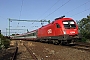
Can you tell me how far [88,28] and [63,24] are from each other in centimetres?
1885

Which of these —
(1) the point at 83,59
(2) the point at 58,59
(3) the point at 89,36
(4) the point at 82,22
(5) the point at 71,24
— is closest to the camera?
(1) the point at 83,59

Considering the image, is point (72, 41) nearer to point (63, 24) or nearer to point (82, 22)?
point (63, 24)

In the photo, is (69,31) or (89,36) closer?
(69,31)

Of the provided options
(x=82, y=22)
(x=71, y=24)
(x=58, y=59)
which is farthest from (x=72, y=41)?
(x=82, y=22)

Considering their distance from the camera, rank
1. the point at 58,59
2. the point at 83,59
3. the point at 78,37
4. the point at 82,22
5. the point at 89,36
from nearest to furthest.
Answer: the point at 83,59 < the point at 58,59 < the point at 78,37 < the point at 89,36 < the point at 82,22

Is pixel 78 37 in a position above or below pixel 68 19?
below

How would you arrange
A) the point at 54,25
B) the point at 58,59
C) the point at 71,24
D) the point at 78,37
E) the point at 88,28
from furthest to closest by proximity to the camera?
the point at 88,28 < the point at 54,25 < the point at 71,24 < the point at 78,37 < the point at 58,59

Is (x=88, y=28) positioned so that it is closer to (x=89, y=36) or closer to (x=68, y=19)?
(x=89, y=36)

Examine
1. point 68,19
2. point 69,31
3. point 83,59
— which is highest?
point 68,19

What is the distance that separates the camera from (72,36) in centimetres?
1795

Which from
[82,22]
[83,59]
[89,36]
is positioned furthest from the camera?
[82,22]

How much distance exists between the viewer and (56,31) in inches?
781

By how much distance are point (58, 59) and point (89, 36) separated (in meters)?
23.7

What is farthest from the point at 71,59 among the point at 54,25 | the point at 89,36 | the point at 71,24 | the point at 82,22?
the point at 82,22
